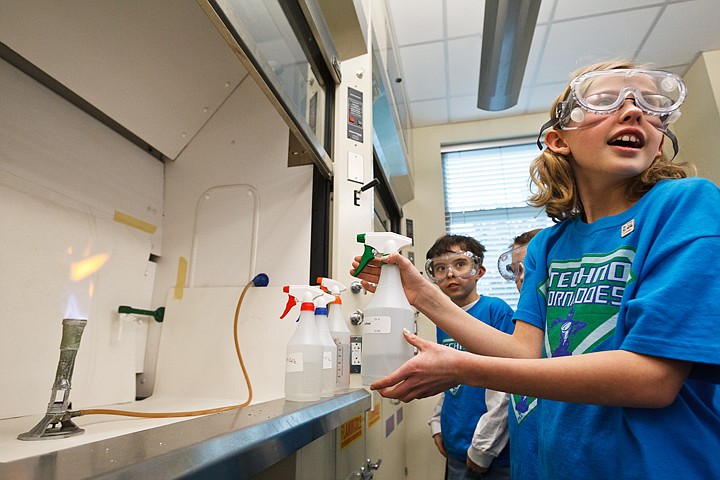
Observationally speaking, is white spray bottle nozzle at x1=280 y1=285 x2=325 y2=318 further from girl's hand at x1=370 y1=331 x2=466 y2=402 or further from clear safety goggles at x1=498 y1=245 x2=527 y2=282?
clear safety goggles at x1=498 y1=245 x2=527 y2=282

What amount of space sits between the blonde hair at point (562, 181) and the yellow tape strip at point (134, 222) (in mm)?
1282

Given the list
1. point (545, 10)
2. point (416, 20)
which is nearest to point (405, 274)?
point (416, 20)

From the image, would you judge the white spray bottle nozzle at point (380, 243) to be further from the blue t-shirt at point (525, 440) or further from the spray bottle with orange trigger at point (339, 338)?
Answer: the blue t-shirt at point (525, 440)

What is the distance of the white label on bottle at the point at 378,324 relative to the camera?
2.77 feet

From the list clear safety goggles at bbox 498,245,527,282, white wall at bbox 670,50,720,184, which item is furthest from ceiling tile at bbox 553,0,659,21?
clear safety goggles at bbox 498,245,527,282

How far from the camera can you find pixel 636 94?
0.81 m

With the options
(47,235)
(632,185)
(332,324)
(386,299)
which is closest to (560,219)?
(632,185)

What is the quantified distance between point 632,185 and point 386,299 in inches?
21.3

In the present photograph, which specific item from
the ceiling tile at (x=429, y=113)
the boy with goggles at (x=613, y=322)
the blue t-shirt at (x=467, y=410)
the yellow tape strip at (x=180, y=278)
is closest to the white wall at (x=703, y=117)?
the ceiling tile at (x=429, y=113)

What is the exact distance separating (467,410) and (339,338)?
94cm

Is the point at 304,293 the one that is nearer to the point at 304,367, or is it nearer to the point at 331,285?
the point at 331,285

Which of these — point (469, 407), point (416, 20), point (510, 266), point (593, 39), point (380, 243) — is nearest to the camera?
point (380, 243)

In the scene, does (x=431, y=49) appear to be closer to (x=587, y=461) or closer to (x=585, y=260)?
(x=585, y=260)

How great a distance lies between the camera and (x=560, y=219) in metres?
0.99
